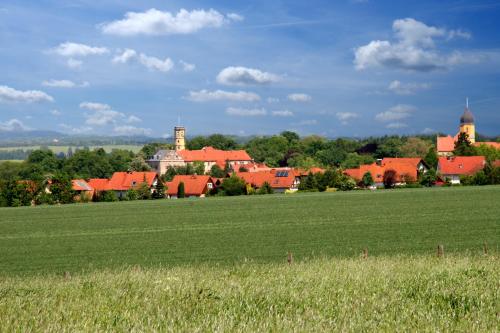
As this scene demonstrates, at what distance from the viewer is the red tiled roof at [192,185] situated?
96750mm

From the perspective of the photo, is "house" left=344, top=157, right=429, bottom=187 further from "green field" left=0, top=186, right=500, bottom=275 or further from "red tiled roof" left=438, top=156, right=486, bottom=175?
"green field" left=0, top=186, right=500, bottom=275

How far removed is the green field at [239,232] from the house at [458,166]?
49218mm

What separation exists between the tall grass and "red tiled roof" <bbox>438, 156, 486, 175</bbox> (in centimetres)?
10114

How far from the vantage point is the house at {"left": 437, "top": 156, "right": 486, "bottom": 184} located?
363 ft

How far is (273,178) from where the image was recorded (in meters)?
105

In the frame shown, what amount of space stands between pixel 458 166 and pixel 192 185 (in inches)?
1885

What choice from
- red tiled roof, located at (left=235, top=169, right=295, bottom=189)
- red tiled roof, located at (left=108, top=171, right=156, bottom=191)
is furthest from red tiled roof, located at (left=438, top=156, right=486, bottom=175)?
red tiled roof, located at (left=108, top=171, right=156, bottom=191)

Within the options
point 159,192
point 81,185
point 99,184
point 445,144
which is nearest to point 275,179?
point 159,192

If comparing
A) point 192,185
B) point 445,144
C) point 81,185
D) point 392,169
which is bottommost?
point 192,185

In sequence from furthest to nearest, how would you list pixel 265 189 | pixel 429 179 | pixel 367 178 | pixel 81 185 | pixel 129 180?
pixel 367 178 < pixel 129 180 < pixel 429 179 < pixel 81 185 < pixel 265 189

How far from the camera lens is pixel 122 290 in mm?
12203

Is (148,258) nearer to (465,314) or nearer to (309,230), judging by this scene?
(309,230)

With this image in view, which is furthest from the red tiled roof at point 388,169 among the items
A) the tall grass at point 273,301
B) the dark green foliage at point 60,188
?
the tall grass at point 273,301

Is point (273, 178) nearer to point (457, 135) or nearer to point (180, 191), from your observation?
point (180, 191)
